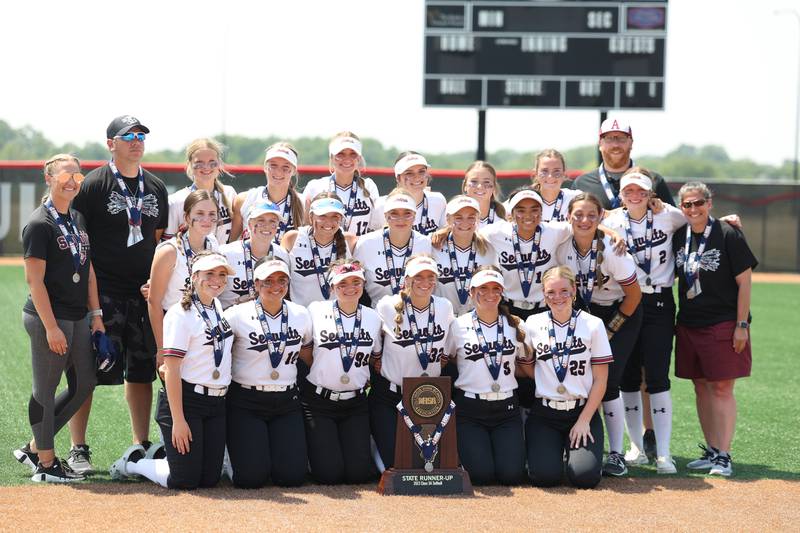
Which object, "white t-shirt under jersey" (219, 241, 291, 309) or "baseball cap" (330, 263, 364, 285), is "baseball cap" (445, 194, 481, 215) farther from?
"white t-shirt under jersey" (219, 241, 291, 309)

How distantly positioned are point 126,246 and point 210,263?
2.81 ft

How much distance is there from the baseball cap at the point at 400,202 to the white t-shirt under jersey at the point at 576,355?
105cm

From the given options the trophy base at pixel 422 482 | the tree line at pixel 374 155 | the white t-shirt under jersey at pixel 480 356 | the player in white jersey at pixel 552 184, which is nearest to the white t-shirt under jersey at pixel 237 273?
the white t-shirt under jersey at pixel 480 356

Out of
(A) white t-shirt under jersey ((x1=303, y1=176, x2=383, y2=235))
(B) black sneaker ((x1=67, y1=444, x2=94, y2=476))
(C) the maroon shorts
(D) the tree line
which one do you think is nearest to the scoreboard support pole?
(D) the tree line

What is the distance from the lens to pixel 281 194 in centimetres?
638

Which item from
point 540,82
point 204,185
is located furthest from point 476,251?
point 540,82

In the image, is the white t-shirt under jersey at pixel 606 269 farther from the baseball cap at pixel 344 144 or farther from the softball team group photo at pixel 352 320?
the baseball cap at pixel 344 144

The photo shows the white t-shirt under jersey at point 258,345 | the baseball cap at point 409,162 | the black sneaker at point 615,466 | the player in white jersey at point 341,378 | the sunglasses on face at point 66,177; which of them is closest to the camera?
the sunglasses on face at point 66,177

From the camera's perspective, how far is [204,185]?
20.9 ft

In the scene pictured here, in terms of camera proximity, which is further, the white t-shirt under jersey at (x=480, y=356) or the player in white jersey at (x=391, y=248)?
the player in white jersey at (x=391, y=248)

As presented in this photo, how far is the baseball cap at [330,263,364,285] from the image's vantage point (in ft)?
18.5

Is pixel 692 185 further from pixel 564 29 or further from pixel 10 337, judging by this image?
pixel 564 29

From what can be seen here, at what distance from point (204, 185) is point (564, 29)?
15110 mm

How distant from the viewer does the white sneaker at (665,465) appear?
6156 mm
